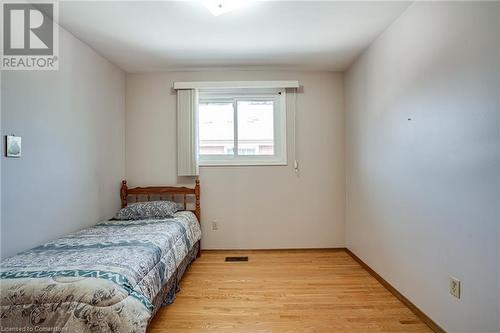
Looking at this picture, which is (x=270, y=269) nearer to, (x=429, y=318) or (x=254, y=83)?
(x=429, y=318)

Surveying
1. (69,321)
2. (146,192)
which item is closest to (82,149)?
(146,192)

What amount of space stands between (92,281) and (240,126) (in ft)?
8.95

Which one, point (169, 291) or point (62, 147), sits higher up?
point (62, 147)

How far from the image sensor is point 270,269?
3020mm

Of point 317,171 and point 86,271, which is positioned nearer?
point 86,271

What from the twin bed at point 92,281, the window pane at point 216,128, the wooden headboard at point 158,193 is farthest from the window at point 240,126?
the twin bed at point 92,281

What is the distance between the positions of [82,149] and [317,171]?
2747 mm

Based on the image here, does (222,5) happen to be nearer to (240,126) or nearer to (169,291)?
(240,126)

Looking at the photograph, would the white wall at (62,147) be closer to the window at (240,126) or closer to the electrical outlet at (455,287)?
the window at (240,126)

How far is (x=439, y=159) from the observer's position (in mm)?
1804

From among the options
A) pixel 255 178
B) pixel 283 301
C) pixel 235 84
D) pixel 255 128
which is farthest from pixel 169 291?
pixel 235 84

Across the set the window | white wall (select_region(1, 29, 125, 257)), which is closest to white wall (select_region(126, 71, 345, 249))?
the window

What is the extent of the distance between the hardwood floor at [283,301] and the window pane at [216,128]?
146cm

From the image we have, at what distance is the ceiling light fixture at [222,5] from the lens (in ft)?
6.75
